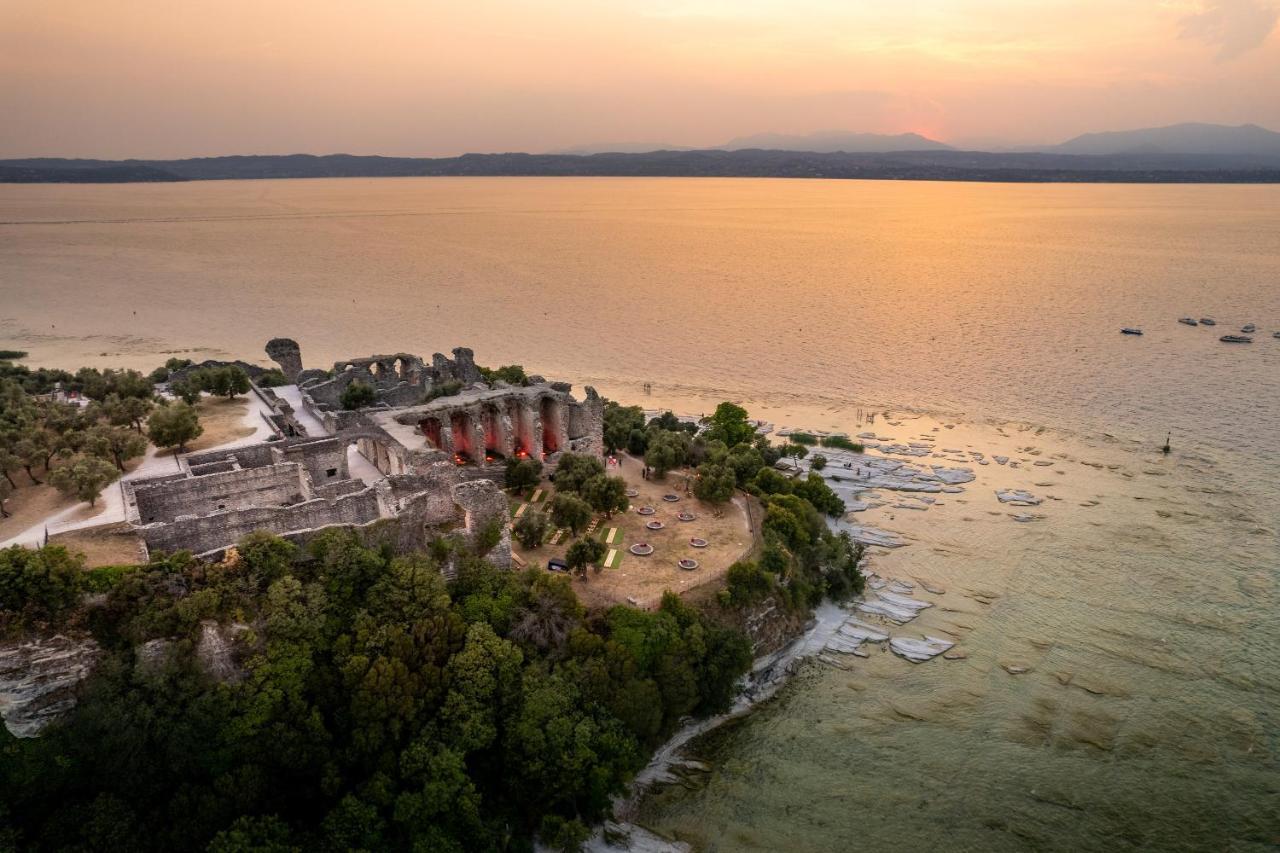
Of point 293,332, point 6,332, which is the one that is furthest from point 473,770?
point 6,332

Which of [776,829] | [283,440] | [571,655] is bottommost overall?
[776,829]

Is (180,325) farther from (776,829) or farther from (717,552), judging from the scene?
(776,829)

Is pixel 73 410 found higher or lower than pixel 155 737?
higher

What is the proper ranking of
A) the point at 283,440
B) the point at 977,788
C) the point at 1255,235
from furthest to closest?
the point at 1255,235 → the point at 283,440 → the point at 977,788

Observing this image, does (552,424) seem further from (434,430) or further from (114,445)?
(114,445)

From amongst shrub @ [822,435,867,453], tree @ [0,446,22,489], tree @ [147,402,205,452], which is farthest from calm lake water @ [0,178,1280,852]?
tree @ [0,446,22,489]
